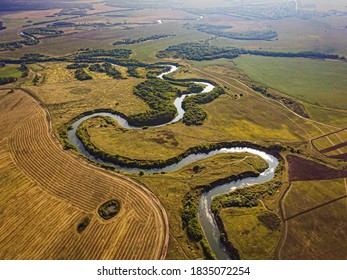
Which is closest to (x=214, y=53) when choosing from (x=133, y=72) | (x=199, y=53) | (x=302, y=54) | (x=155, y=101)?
(x=199, y=53)

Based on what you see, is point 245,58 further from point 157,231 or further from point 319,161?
point 157,231

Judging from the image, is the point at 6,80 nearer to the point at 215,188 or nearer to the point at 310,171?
the point at 215,188

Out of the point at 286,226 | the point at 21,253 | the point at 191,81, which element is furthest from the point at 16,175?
the point at 191,81

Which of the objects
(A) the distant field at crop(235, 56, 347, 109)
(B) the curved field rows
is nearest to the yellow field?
(A) the distant field at crop(235, 56, 347, 109)

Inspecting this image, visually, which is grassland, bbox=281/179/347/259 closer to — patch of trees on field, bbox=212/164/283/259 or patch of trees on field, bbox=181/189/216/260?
patch of trees on field, bbox=212/164/283/259

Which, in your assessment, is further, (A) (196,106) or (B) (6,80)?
(B) (6,80)

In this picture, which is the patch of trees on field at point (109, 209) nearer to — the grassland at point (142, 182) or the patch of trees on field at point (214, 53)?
the grassland at point (142, 182)

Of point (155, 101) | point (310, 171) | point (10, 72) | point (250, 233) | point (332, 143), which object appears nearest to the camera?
point (250, 233)

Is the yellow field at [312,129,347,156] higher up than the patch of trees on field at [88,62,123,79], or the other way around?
the yellow field at [312,129,347,156]
